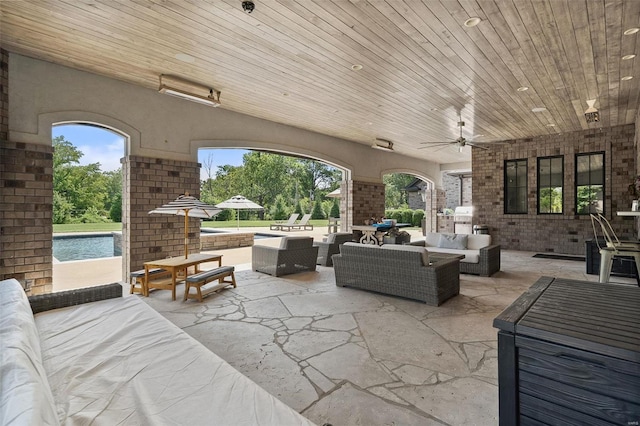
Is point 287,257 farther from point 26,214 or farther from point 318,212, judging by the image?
point 318,212

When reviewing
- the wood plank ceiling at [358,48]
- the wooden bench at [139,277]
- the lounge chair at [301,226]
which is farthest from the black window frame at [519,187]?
the wooden bench at [139,277]

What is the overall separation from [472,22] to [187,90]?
155 inches

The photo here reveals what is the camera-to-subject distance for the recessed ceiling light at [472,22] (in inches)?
124

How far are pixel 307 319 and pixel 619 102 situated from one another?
6.84 meters

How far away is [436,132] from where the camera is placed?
8180mm

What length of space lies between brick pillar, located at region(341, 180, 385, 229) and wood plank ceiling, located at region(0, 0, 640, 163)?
11.4ft

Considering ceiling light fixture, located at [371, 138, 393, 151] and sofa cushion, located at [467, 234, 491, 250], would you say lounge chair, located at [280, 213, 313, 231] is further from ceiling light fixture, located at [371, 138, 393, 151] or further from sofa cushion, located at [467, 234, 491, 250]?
sofa cushion, located at [467, 234, 491, 250]

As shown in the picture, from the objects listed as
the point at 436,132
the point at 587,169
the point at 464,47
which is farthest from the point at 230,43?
the point at 587,169

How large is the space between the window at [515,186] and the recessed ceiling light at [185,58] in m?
8.78

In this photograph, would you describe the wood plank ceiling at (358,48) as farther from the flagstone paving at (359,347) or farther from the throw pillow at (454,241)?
the flagstone paving at (359,347)

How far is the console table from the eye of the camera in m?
1.20

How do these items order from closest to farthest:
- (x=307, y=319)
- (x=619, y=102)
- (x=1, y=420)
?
(x=1, y=420) < (x=307, y=319) < (x=619, y=102)

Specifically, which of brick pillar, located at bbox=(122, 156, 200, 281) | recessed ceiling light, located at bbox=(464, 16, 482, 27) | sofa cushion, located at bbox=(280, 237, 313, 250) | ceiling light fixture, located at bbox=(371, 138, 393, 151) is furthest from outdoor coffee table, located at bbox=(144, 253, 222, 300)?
ceiling light fixture, located at bbox=(371, 138, 393, 151)

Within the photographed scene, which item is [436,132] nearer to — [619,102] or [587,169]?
[619,102]
